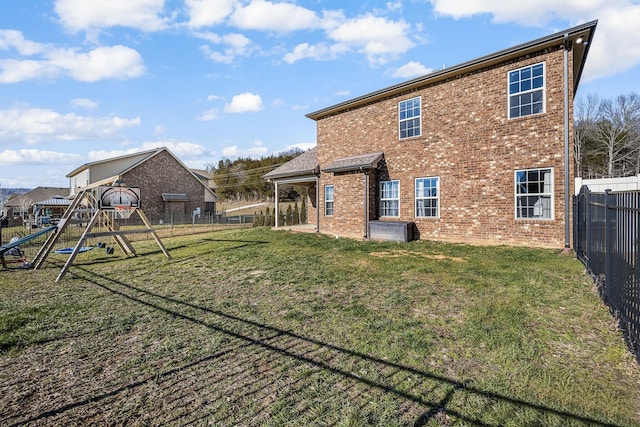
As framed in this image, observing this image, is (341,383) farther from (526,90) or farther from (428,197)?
(526,90)

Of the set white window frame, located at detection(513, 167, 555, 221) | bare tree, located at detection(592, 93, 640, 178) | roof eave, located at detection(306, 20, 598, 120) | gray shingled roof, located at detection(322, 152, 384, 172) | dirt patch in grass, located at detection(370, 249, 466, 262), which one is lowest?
dirt patch in grass, located at detection(370, 249, 466, 262)

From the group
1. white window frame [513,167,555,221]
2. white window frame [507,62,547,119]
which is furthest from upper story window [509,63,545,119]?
white window frame [513,167,555,221]

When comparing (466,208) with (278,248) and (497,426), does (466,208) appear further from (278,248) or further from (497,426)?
(497,426)

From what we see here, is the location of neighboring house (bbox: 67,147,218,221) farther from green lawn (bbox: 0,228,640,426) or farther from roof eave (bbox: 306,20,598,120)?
green lawn (bbox: 0,228,640,426)

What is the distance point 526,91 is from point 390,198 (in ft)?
18.8

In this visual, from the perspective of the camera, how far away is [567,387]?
2.93 meters

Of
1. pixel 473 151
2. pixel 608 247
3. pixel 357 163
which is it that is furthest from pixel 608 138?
pixel 608 247

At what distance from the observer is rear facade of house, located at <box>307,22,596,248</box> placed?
31.1 feet

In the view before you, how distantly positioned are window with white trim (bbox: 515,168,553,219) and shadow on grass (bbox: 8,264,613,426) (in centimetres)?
873

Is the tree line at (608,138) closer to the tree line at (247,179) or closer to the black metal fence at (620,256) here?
the black metal fence at (620,256)

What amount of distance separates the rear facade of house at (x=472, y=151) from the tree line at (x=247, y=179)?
33.8 m

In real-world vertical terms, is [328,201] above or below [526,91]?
below

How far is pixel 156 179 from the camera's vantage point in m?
30.0

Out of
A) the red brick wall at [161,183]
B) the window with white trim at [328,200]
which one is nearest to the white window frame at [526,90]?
the window with white trim at [328,200]
